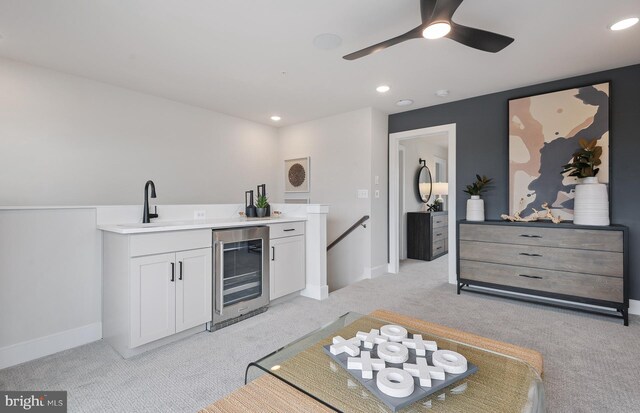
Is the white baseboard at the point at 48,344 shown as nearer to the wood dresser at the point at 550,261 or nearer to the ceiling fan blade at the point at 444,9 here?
the ceiling fan blade at the point at 444,9

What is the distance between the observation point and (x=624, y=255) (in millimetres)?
2623

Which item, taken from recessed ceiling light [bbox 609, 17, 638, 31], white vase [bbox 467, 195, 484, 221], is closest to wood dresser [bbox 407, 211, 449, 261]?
white vase [bbox 467, 195, 484, 221]

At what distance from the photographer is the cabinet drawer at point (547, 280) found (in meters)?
2.70

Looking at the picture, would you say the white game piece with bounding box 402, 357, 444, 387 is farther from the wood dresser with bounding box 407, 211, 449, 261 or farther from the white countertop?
the wood dresser with bounding box 407, 211, 449, 261

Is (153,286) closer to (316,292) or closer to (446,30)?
(316,292)

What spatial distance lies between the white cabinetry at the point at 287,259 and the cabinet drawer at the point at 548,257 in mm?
1873

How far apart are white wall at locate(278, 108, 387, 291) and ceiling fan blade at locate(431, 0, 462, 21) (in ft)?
8.32

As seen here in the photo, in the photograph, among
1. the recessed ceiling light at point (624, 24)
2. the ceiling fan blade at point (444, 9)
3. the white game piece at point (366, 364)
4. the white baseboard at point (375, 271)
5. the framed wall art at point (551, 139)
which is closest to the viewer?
the white game piece at point (366, 364)

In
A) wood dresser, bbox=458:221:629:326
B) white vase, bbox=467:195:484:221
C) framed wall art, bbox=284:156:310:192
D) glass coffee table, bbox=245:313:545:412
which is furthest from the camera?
framed wall art, bbox=284:156:310:192

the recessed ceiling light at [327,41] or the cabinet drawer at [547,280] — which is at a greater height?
the recessed ceiling light at [327,41]

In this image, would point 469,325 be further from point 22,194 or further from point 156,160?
point 22,194

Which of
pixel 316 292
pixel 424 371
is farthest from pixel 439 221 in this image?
pixel 424 371

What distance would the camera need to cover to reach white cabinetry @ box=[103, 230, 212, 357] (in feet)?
6.96

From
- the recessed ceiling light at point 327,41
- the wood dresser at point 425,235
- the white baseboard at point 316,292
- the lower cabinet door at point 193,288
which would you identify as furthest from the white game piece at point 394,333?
the wood dresser at point 425,235
